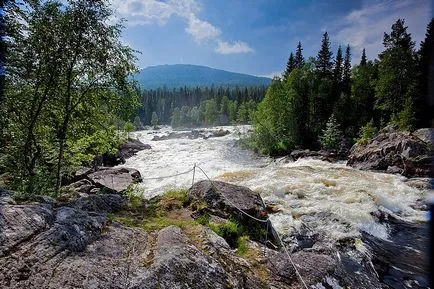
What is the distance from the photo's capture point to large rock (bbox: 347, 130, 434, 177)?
73.4ft

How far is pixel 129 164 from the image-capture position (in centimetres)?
3234

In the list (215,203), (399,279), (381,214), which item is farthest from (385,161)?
(215,203)

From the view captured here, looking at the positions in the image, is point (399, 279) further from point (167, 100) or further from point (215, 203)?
point (167, 100)

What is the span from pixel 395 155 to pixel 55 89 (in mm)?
26390

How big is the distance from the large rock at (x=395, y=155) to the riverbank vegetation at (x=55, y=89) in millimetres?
21644

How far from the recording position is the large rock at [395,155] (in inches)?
881

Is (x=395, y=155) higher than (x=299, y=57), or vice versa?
(x=299, y=57)

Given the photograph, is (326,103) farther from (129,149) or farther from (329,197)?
(329,197)

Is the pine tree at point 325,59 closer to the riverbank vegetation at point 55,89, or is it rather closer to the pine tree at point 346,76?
the pine tree at point 346,76

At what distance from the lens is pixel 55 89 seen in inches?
408

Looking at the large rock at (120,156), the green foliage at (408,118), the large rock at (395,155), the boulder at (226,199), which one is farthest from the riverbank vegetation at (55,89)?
the green foliage at (408,118)

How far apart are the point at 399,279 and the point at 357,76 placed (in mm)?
47475

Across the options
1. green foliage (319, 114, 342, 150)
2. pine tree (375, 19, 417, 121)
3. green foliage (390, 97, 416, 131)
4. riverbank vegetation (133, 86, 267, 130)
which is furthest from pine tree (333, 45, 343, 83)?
riverbank vegetation (133, 86, 267, 130)

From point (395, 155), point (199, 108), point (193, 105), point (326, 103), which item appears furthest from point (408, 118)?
point (193, 105)
